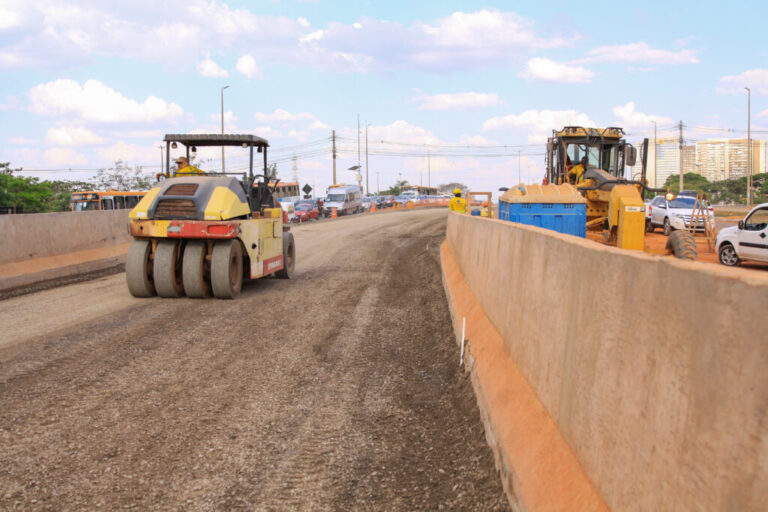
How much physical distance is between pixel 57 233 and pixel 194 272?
6395 mm

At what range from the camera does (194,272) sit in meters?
10.9

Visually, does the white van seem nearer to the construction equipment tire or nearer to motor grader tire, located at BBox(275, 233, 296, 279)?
the construction equipment tire

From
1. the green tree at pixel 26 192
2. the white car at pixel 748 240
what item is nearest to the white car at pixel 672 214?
the white car at pixel 748 240

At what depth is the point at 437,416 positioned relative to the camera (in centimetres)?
550

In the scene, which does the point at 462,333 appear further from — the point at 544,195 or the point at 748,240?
the point at 748,240

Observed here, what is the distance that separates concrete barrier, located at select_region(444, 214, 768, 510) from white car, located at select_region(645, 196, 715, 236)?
77.6 ft

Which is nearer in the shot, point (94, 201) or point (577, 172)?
point (577, 172)

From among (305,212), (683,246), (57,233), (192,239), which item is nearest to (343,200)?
(305,212)

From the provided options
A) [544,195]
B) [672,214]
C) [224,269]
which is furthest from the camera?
[672,214]

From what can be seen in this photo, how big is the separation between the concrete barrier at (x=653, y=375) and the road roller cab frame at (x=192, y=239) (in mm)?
7535

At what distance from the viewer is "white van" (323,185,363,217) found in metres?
49.8

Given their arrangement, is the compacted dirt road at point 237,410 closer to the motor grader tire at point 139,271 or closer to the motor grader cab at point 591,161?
the motor grader tire at point 139,271

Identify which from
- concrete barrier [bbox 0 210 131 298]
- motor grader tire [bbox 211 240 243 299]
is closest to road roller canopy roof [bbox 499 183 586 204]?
motor grader tire [bbox 211 240 243 299]

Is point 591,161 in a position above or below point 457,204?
above
